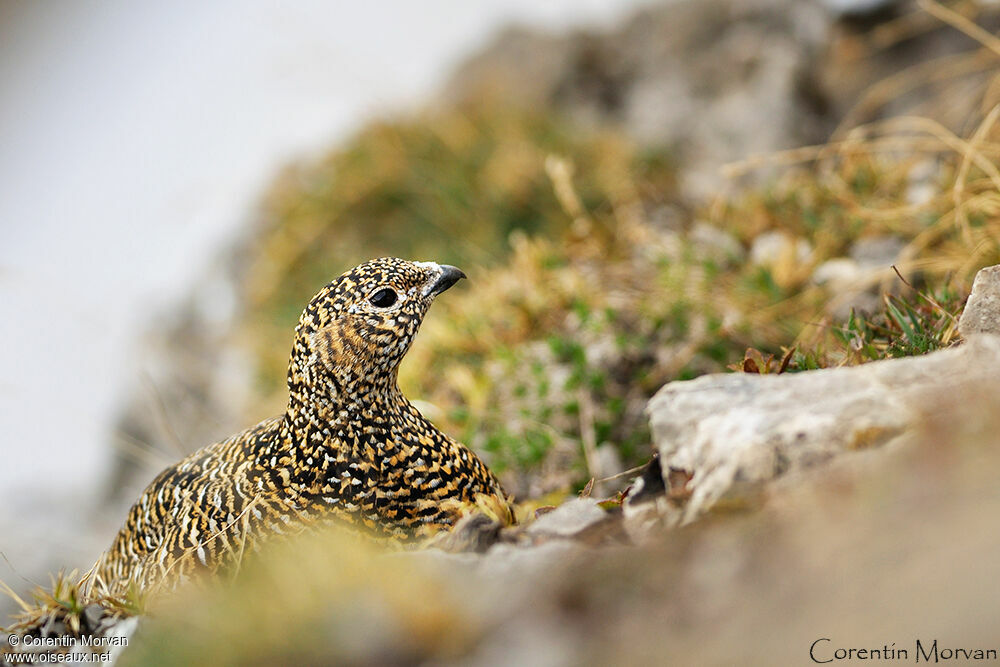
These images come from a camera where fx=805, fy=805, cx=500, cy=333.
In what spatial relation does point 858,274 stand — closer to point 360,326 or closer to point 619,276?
point 619,276

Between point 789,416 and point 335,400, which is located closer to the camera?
point 789,416

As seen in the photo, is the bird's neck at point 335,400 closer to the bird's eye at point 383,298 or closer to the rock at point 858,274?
the bird's eye at point 383,298

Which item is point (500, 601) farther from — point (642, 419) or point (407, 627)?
point (642, 419)

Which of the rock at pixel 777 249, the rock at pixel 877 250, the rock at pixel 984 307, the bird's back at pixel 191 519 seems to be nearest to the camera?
the rock at pixel 984 307

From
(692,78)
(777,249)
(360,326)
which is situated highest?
(692,78)

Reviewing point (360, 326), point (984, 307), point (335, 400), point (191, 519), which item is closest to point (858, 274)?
point (984, 307)

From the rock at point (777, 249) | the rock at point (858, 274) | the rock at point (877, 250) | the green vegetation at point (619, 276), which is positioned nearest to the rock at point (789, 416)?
the green vegetation at point (619, 276)

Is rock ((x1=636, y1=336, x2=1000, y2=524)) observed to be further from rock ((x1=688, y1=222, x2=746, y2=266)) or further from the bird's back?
rock ((x1=688, y1=222, x2=746, y2=266))
